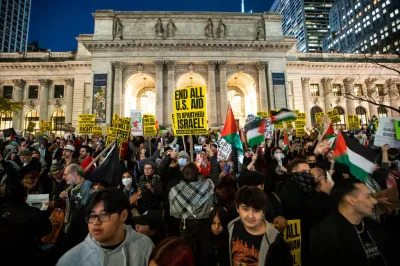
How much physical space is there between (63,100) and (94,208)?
130ft

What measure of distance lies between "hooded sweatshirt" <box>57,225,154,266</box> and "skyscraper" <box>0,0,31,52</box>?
4892 inches

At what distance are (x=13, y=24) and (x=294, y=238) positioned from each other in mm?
138087

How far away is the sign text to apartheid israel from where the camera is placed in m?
6.16

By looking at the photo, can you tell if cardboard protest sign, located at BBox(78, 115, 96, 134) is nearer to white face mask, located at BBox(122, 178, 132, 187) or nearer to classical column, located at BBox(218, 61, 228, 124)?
white face mask, located at BBox(122, 178, 132, 187)

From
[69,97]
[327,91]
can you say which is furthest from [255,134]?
[327,91]

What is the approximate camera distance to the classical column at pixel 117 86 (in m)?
28.2

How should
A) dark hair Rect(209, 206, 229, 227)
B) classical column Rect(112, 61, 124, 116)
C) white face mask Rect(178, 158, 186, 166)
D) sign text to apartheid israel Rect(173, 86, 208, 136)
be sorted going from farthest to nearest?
classical column Rect(112, 61, 124, 116)
sign text to apartheid israel Rect(173, 86, 208, 136)
white face mask Rect(178, 158, 186, 166)
dark hair Rect(209, 206, 229, 227)

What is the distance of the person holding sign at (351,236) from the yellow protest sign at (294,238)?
2.01 ft

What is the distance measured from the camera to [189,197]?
3449mm

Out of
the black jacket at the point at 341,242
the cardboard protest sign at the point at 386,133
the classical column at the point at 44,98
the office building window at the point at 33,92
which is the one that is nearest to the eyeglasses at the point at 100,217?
the black jacket at the point at 341,242

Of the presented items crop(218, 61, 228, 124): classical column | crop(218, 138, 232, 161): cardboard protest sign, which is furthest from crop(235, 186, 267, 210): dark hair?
crop(218, 61, 228, 124): classical column

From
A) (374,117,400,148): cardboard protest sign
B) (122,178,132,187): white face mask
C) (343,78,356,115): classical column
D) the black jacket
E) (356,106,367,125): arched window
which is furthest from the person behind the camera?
(356,106,367,125): arched window

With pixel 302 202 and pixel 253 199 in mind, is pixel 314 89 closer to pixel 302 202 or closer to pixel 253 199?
pixel 302 202

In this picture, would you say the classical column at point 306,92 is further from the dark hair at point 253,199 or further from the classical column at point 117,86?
the dark hair at point 253,199
